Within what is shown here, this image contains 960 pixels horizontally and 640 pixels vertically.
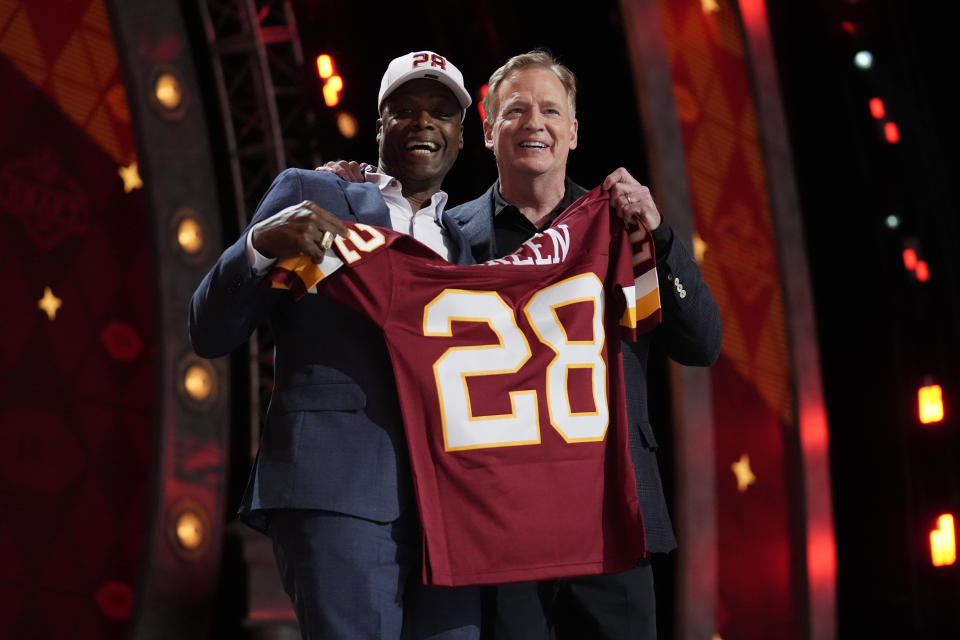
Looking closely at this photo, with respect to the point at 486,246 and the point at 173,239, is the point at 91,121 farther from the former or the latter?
the point at 486,246

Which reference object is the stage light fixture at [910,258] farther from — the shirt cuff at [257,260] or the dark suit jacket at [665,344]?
the shirt cuff at [257,260]

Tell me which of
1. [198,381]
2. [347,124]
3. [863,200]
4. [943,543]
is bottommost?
[943,543]

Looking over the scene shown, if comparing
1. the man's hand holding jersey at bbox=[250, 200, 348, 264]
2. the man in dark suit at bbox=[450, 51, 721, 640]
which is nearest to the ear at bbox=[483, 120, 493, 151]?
the man in dark suit at bbox=[450, 51, 721, 640]

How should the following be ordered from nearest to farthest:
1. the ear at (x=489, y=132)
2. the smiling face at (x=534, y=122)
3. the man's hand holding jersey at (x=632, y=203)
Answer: the man's hand holding jersey at (x=632, y=203) → the smiling face at (x=534, y=122) → the ear at (x=489, y=132)

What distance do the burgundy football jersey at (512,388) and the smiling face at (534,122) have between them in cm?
23

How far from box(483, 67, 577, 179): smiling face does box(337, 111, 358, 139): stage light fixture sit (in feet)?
12.6

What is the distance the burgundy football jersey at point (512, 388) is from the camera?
Answer: 78.6 inches

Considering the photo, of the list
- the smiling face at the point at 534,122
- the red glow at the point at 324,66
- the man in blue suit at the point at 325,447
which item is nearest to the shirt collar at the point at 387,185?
the man in blue suit at the point at 325,447

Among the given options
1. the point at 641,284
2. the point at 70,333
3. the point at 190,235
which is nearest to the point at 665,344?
the point at 641,284

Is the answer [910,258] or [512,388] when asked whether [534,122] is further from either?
[910,258]

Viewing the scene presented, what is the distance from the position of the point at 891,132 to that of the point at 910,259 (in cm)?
74

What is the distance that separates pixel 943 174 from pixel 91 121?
14.9 feet

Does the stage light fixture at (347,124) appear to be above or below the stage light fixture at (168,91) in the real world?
above

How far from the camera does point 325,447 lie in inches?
74.7
